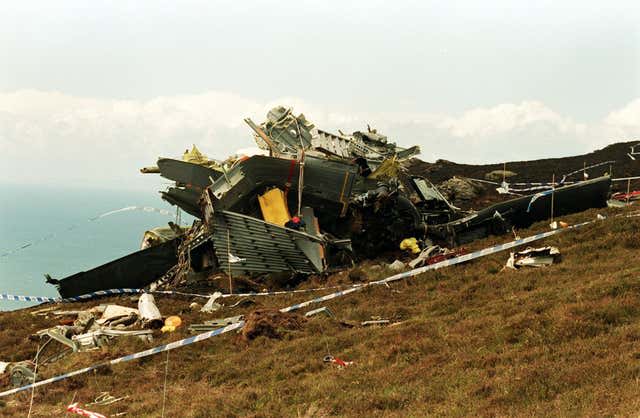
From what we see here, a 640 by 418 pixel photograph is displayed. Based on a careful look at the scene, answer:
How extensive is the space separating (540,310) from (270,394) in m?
4.36

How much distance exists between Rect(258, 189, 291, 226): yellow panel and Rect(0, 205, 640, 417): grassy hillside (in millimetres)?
3799

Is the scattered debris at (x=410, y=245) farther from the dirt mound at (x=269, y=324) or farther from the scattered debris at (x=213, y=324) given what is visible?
the scattered debris at (x=213, y=324)

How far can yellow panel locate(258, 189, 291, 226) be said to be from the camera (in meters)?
15.7

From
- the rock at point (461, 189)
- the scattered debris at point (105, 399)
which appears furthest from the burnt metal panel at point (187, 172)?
the rock at point (461, 189)

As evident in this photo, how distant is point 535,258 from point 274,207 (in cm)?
743

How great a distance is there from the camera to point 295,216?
640 inches

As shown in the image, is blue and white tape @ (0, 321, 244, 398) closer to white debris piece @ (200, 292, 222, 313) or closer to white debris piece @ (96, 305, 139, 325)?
white debris piece @ (200, 292, 222, 313)

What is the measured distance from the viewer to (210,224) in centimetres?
1446

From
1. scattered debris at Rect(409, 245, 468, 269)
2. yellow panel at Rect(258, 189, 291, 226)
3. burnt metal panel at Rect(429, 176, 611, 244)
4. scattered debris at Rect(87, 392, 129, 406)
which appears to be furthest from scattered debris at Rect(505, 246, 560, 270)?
scattered debris at Rect(87, 392, 129, 406)

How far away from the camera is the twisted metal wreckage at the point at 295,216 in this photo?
14758 mm

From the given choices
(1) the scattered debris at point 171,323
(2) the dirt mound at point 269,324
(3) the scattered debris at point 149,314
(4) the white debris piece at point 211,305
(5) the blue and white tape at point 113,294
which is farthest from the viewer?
(5) the blue and white tape at point 113,294

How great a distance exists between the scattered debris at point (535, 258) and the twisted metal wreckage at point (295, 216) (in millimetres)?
3968

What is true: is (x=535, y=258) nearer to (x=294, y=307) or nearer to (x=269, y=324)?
(x=294, y=307)

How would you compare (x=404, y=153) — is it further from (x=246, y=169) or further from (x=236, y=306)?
(x=236, y=306)
